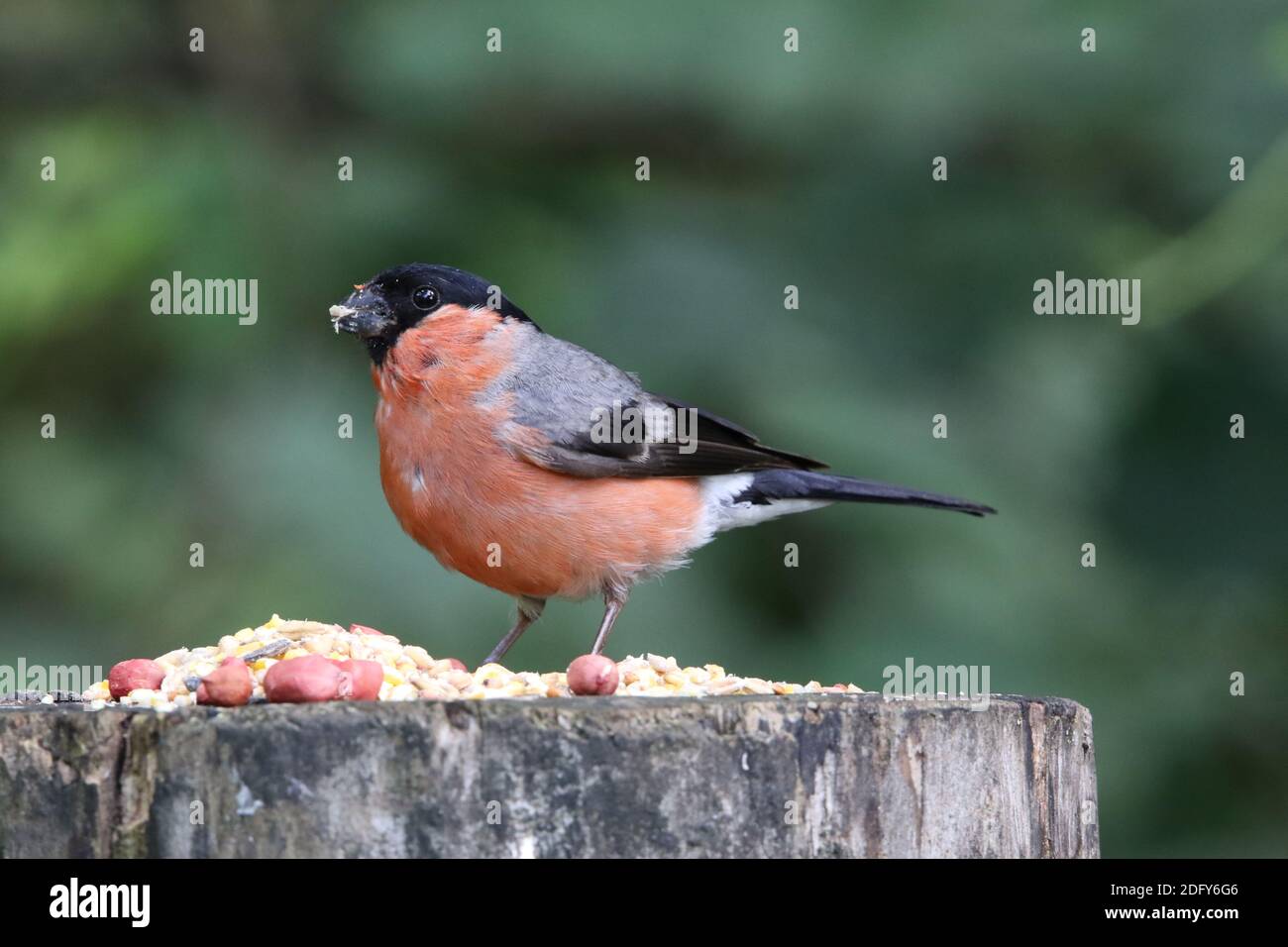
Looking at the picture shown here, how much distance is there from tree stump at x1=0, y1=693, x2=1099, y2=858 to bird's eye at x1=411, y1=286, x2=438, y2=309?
2.70 metres

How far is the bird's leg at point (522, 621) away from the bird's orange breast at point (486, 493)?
452 millimetres

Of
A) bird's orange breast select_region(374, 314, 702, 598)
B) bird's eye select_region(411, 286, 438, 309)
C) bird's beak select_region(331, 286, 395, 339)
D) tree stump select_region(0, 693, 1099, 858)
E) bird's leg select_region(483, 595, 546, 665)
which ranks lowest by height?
tree stump select_region(0, 693, 1099, 858)

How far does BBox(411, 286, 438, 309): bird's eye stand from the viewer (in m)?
6.04

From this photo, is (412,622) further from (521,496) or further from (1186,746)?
(1186,746)

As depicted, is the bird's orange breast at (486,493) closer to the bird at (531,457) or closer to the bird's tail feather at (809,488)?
the bird at (531,457)

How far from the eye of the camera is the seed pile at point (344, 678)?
3660mm

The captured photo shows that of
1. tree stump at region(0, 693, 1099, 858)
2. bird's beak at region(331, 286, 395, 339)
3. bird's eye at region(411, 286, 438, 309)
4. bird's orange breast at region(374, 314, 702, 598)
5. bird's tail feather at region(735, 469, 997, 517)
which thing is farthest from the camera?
bird's tail feather at region(735, 469, 997, 517)

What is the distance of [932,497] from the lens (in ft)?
20.5

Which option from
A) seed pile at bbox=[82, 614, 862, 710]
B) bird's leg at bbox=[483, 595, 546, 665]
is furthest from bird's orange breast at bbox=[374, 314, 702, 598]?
seed pile at bbox=[82, 614, 862, 710]

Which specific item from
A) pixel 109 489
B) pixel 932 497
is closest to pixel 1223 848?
pixel 932 497

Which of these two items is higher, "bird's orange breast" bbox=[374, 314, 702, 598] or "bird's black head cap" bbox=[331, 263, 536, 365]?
"bird's black head cap" bbox=[331, 263, 536, 365]

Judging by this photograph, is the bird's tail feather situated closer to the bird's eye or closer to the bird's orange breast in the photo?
the bird's orange breast

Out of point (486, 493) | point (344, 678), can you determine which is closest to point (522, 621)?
point (486, 493)

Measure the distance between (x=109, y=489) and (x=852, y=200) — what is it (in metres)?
3.77
